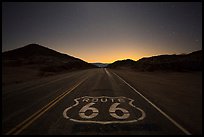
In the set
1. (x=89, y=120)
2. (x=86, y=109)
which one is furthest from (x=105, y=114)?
(x=86, y=109)

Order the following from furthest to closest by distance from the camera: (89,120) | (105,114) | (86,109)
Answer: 1. (86,109)
2. (105,114)
3. (89,120)

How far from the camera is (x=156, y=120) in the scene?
21.1 ft

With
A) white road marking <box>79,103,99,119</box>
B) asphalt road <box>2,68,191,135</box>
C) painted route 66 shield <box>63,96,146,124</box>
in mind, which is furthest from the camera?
white road marking <box>79,103,99,119</box>

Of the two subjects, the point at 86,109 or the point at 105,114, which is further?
the point at 86,109

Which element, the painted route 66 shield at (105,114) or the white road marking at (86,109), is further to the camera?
the white road marking at (86,109)

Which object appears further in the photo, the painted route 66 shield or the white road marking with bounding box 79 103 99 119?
the white road marking with bounding box 79 103 99 119

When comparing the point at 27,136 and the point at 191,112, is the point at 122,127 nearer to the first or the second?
the point at 27,136

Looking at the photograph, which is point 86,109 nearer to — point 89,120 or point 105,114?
point 105,114

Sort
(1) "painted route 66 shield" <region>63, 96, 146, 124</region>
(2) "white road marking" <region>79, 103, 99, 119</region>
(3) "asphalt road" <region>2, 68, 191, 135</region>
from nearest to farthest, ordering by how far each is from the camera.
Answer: (3) "asphalt road" <region>2, 68, 191, 135</region> < (1) "painted route 66 shield" <region>63, 96, 146, 124</region> < (2) "white road marking" <region>79, 103, 99, 119</region>

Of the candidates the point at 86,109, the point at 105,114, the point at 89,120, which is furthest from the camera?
the point at 86,109

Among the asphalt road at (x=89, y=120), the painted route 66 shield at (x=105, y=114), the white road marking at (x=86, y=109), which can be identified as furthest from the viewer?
the white road marking at (x=86, y=109)

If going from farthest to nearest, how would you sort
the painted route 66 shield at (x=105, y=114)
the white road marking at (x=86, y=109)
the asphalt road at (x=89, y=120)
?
the white road marking at (x=86, y=109) < the painted route 66 shield at (x=105, y=114) < the asphalt road at (x=89, y=120)

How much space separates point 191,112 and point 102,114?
371 cm

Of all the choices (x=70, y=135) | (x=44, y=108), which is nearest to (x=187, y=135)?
(x=70, y=135)
